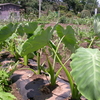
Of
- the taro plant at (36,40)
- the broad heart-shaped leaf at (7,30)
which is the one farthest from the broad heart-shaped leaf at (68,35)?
the broad heart-shaped leaf at (7,30)

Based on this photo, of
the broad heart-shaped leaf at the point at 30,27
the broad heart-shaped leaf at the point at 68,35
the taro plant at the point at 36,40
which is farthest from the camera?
the broad heart-shaped leaf at the point at 30,27

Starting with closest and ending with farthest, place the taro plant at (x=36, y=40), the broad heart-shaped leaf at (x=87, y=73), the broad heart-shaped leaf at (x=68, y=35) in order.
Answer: the broad heart-shaped leaf at (x=87, y=73) < the taro plant at (x=36, y=40) < the broad heart-shaped leaf at (x=68, y=35)

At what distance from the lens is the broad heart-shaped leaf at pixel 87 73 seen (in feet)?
3.24

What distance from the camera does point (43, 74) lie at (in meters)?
2.21

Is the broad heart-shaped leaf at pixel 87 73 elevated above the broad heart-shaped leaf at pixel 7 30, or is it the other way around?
→ the broad heart-shaped leaf at pixel 7 30

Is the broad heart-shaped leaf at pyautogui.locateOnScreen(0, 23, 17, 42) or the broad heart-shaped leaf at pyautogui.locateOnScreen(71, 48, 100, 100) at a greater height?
the broad heart-shaped leaf at pyautogui.locateOnScreen(0, 23, 17, 42)

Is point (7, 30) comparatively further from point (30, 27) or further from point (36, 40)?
point (36, 40)

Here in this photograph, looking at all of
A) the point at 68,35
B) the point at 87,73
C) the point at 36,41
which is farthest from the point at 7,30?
the point at 87,73

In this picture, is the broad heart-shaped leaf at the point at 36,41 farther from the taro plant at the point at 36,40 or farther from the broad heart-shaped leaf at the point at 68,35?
the broad heart-shaped leaf at the point at 68,35

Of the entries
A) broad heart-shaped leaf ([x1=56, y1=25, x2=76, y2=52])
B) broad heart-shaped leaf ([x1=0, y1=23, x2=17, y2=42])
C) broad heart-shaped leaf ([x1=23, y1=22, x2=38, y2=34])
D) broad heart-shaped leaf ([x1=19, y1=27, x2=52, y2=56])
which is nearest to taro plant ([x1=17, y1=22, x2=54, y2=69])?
broad heart-shaped leaf ([x1=19, y1=27, x2=52, y2=56])

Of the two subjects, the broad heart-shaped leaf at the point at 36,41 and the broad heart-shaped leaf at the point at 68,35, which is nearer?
the broad heart-shaped leaf at the point at 36,41

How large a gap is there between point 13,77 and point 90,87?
1635 millimetres

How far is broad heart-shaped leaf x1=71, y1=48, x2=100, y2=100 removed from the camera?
0.99 metres

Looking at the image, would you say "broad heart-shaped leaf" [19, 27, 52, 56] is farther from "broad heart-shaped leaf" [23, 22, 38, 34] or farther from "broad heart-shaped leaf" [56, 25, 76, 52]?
"broad heart-shaped leaf" [23, 22, 38, 34]
